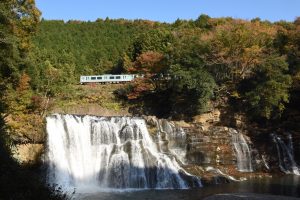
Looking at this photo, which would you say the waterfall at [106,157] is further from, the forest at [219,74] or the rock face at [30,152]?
the forest at [219,74]

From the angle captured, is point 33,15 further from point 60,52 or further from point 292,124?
point 60,52

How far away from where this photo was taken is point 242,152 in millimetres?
31781

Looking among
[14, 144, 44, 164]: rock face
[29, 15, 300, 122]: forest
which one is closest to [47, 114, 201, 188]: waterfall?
[14, 144, 44, 164]: rock face

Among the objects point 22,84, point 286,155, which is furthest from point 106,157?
point 286,155

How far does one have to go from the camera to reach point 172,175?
26.3m

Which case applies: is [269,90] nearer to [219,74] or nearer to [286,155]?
[286,155]

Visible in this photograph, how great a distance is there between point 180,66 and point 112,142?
11639 millimetres

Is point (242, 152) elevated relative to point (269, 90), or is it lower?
lower

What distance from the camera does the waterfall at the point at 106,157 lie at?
1015 inches

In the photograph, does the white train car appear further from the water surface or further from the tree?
the water surface

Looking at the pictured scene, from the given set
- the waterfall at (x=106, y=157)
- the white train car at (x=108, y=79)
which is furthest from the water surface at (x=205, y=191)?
the white train car at (x=108, y=79)

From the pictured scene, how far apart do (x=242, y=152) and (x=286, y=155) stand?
366cm

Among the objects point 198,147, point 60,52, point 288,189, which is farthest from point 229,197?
point 60,52

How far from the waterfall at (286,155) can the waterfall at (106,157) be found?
9.34 metres
